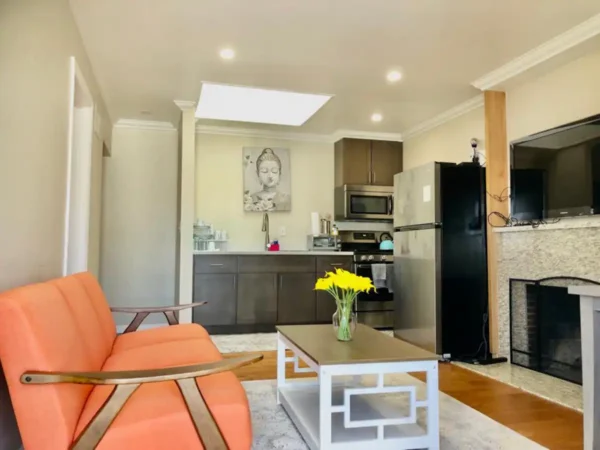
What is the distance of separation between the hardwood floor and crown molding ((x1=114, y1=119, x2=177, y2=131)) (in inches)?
126

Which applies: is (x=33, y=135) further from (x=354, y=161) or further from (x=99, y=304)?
(x=354, y=161)

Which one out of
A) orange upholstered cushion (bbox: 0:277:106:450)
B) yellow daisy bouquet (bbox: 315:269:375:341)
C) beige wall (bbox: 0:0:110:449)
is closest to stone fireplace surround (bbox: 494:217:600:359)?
yellow daisy bouquet (bbox: 315:269:375:341)

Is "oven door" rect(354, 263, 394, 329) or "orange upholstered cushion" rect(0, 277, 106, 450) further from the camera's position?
"oven door" rect(354, 263, 394, 329)

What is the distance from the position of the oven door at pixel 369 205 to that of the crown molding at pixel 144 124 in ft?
7.67

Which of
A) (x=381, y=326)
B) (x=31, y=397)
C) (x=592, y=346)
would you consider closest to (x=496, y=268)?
(x=381, y=326)

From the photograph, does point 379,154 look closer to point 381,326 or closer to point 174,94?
point 381,326

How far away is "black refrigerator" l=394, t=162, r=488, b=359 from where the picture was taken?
157 inches

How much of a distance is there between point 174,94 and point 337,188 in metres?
2.41

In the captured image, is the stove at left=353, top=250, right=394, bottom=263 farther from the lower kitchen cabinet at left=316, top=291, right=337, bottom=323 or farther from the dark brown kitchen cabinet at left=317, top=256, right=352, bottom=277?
the lower kitchen cabinet at left=316, top=291, right=337, bottom=323

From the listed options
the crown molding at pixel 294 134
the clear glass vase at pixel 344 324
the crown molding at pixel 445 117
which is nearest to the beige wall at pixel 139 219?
the crown molding at pixel 294 134

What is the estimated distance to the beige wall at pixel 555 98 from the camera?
3.31m

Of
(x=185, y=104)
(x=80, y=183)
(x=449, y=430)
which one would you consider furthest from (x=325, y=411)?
(x=185, y=104)

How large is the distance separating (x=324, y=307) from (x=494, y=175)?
2.35 meters

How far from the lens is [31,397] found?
4.46 feet
